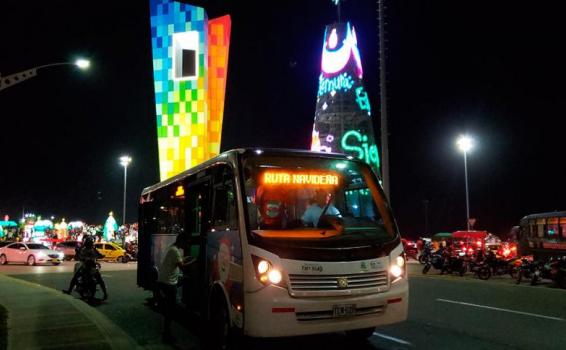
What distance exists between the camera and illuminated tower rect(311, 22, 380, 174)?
1874 inches

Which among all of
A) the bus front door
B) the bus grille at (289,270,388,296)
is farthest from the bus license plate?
the bus front door

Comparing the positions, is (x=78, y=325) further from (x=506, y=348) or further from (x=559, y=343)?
(x=559, y=343)

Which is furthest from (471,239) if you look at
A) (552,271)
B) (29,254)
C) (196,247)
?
(196,247)

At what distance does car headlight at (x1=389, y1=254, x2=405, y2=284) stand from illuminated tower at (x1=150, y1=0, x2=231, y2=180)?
34.3 m

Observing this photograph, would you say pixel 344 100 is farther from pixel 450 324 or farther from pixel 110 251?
pixel 450 324

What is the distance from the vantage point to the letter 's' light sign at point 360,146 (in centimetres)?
4766

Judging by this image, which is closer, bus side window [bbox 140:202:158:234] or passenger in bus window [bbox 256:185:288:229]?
passenger in bus window [bbox 256:185:288:229]

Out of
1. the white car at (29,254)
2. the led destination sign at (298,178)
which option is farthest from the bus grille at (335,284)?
the white car at (29,254)

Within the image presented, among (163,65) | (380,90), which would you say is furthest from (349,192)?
(163,65)

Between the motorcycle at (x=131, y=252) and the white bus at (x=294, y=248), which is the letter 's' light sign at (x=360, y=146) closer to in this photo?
the motorcycle at (x=131, y=252)

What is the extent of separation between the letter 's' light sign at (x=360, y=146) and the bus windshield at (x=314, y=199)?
131 ft

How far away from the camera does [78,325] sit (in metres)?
9.38

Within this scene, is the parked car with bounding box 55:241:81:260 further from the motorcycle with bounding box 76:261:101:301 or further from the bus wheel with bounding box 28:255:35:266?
the motorcycle with bounding box 76:261:101:301

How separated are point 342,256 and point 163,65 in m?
38.9
